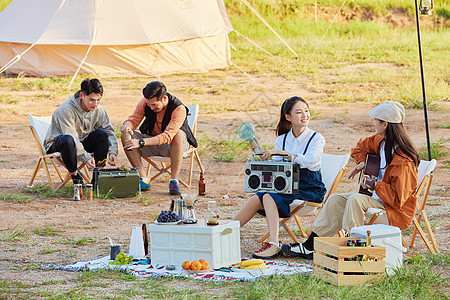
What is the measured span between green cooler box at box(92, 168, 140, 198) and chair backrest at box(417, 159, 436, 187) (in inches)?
102

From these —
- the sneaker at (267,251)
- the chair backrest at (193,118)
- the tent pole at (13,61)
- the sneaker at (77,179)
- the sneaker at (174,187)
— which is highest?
the tent pole at (13,61)

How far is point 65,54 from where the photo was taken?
13.5 m

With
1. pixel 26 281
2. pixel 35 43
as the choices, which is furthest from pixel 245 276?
pixel 35 43

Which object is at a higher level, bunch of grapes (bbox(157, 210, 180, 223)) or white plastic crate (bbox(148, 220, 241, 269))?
bunch of grapes (bbox(157, 210, 180, 223))

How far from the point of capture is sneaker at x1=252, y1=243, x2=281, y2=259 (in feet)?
14.6

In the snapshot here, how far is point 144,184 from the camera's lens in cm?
671

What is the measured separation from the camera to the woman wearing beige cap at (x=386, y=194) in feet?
14.4

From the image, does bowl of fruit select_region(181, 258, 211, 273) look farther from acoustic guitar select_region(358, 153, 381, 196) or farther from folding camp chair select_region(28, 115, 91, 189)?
folding camp chair select_region(28, 115, 91, 189)

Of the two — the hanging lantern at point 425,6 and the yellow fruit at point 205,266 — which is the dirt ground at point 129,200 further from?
the hanging lantern at point 425,6

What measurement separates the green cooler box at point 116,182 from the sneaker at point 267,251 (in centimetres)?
214

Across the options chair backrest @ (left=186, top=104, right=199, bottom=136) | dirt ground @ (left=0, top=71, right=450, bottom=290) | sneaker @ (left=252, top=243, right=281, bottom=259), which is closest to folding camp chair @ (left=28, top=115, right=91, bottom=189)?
dirt ground @ (left=0, top=71, right=450, bottom=290)

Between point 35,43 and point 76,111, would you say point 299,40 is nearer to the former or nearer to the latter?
point 35,43

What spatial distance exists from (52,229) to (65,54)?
872 centimetres

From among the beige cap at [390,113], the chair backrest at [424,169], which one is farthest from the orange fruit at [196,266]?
the chair backrest at [424,169]
